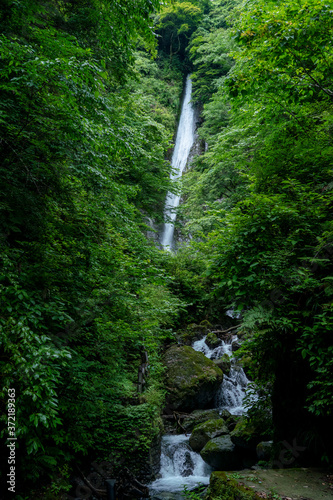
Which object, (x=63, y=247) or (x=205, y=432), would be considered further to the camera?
(x=205, y=432)

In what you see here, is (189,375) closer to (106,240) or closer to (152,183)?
(106,240)

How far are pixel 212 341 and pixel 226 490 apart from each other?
8.15m

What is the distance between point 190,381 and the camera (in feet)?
31.1

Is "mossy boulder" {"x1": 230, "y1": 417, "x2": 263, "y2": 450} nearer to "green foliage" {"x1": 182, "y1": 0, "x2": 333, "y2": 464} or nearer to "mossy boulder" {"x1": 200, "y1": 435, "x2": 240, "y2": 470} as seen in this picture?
"mossy boulder" {"x1": 200, "y1": 435, "x2": 240, "y2": 470}

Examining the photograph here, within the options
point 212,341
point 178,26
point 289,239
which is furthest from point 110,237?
point 178,26

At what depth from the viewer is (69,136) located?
4.22 m

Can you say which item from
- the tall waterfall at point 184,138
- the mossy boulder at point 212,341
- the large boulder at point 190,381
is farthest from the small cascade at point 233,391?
the tall waterfall at point 184,138

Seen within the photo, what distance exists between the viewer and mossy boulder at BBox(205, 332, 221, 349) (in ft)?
39.6

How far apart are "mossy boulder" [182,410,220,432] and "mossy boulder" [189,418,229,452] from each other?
0.57m

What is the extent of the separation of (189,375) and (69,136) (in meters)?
8.36

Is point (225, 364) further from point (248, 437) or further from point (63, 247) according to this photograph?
point (63, 247)

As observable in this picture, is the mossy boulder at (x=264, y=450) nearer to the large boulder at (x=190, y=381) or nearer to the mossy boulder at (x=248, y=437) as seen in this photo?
the mossy boulder at (x=248, y=437)

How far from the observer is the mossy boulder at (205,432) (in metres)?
7.61

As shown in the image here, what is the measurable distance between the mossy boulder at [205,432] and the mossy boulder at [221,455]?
520 mm
